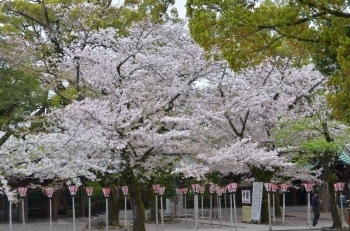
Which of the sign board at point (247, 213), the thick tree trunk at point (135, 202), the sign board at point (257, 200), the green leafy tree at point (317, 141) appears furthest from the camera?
the sign board at point (247, 213)

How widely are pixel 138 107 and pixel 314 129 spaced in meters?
6.81

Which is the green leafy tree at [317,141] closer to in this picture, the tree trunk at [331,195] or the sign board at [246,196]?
the tree trunk at [331,195]

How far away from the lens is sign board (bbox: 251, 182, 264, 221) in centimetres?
2239

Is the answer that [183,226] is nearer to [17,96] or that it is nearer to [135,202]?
[135,202]

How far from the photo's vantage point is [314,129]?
21109 mm

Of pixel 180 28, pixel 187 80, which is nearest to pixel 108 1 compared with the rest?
pixel 180 28

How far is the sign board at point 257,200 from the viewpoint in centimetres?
2239

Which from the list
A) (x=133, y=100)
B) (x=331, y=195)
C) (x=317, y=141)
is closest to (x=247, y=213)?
(x=331, y=195)

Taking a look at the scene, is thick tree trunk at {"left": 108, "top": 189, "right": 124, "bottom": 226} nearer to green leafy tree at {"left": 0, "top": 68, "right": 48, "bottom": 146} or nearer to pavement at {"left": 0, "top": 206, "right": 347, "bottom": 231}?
pavement at {"left": 0, "top": 206, "right": 347, "bottom": 231}

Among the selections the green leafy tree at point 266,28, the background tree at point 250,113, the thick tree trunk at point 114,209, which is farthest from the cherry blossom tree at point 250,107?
the green leafy tree at point 266,28

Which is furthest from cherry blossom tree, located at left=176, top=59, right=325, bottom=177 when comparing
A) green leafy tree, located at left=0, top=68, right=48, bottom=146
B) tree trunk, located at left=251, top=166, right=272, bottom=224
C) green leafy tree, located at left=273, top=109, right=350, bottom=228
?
green leafy tree, located at left=0, top=68, right=48, bottom=146

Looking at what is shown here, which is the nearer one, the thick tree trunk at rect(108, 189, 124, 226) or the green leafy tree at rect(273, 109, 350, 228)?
the green leafy tree at rect(273, 109, 350, 228)

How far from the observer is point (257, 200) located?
22.8 metres

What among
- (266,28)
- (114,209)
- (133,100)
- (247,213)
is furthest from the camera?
(247,213)
